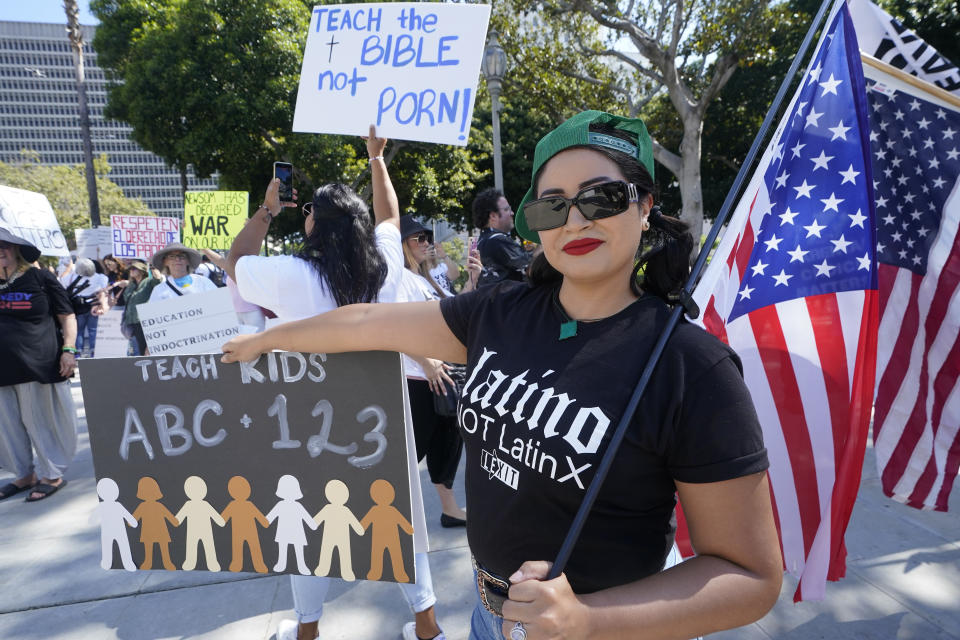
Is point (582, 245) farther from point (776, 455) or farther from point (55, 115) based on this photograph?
point (55, 115)

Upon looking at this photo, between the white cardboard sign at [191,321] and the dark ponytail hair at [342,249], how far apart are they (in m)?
0.39

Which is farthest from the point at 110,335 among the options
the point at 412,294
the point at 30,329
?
the point at 412,294

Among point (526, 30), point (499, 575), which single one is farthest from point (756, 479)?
point (526, 30)

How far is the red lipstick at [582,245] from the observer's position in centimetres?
120

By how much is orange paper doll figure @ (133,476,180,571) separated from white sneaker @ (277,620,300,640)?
87 cm

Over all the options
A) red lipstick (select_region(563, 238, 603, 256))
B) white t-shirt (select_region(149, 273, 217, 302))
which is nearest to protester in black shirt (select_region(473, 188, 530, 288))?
white t-shirt (select_region(149, 273, 217, 302))

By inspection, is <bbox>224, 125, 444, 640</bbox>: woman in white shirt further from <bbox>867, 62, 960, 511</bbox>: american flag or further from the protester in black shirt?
the protester in black shirt

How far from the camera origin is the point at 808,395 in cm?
176

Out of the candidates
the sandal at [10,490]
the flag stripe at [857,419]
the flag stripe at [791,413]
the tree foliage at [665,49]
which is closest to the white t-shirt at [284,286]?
the flag stripe at [791,413]

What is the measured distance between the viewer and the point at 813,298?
1.73 m

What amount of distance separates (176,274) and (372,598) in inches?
151

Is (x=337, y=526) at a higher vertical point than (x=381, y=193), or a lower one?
lower

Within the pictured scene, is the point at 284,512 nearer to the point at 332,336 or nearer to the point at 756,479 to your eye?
the point at 332,336

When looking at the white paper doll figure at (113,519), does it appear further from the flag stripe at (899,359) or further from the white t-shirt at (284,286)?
the flag stripe at (899,359)
